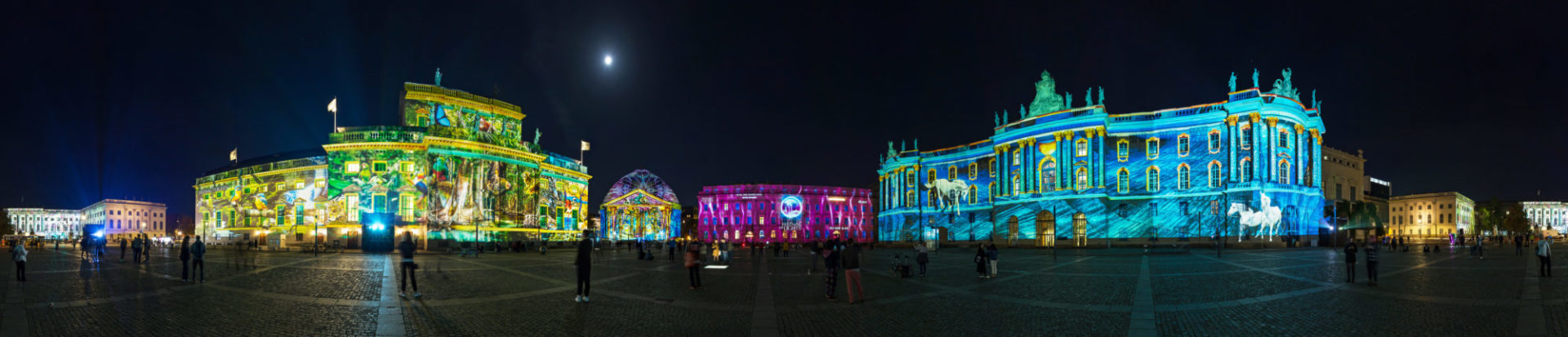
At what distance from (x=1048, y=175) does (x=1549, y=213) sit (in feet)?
547

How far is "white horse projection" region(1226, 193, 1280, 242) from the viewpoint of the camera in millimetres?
57469

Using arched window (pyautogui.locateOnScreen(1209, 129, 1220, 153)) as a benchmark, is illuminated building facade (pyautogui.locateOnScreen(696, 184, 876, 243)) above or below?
below

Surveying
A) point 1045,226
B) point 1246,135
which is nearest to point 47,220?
point 1045,226

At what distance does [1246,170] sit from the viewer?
60.2m

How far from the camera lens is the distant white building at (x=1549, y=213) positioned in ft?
528

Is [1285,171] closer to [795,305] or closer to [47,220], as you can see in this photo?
[795,305]

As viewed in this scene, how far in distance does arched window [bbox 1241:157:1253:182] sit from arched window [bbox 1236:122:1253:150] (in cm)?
95

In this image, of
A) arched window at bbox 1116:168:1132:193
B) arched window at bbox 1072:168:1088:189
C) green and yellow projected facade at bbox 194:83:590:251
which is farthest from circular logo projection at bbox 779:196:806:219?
arched window at bbox 1116:168:1132:193

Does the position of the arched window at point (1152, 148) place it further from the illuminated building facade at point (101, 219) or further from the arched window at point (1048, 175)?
the illuminated building facade at point (101, 219)

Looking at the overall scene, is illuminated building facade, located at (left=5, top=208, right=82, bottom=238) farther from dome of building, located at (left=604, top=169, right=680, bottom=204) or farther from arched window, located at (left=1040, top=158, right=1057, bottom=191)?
arched window, located at (left=1040, top=158, right=1057, bottom=191)

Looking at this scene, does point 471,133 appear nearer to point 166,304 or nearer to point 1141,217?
point 166,304

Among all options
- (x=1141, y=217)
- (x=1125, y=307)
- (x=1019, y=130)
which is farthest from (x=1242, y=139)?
(x=1125, y=307)

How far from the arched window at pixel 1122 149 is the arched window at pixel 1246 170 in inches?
340

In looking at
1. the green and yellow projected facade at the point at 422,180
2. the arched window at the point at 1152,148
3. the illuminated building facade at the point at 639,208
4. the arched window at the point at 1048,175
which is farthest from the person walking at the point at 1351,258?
the illuminated building facade at the point at 639,208
